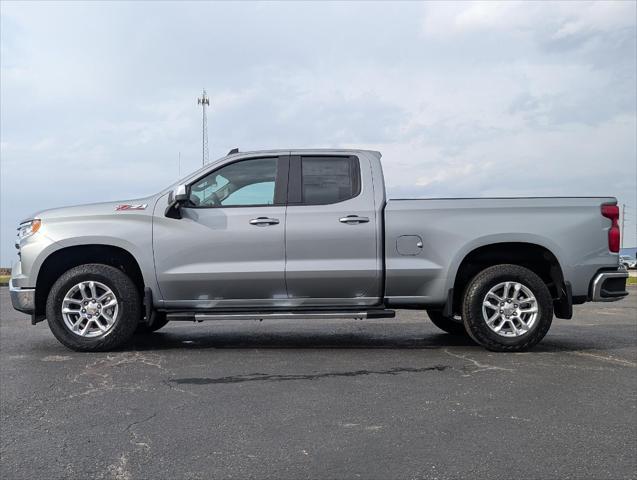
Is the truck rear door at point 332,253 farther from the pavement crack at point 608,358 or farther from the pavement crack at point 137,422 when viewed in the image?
the pavement crack at point 137,422

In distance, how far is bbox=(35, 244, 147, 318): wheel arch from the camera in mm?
6289

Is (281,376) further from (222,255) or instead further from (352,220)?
(352,220)

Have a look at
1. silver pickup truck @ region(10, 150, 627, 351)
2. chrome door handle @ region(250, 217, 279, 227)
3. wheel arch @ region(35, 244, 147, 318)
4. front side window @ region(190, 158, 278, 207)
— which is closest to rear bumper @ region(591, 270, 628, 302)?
silver pickup truck @ region(10, 150, 627, 351)

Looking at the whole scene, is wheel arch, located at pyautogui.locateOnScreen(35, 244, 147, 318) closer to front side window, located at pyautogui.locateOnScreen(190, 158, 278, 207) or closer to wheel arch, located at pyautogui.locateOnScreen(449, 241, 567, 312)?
front side window, located at pyautogui.locateOnScreen(190, 158, 278, 207)

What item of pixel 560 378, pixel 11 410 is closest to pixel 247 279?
pixel 11 410

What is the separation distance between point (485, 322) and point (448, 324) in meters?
1.46

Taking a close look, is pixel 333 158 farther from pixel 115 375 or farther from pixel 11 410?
pixel 11 410

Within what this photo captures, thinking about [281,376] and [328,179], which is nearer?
[281,376]

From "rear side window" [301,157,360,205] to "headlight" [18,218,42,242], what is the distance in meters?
2.76

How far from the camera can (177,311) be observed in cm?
626

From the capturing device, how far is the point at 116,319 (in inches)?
238

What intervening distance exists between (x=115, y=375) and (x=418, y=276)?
301 cm

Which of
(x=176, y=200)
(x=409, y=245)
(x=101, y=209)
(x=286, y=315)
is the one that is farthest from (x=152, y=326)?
(x=409, y=245)

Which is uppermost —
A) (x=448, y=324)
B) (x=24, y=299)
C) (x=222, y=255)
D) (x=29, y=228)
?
(x=29, y=228)
